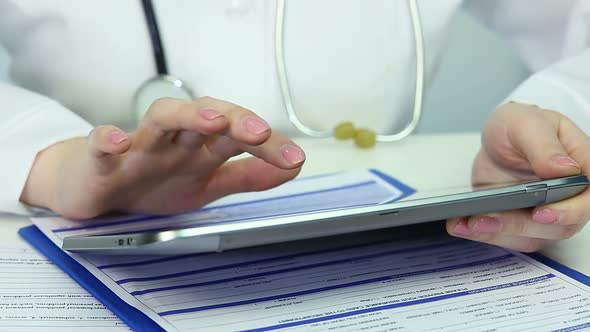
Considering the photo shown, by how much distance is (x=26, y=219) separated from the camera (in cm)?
56

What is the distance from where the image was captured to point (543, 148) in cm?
49

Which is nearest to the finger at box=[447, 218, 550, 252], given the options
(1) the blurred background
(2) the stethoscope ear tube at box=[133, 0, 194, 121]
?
(2) the stethoscope ear tube at box=[133, 0, 194, 121]

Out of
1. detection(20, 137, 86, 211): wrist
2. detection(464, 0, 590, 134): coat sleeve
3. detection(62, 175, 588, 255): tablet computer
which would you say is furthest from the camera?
detection(464, 0, 590, 134): coat sleeve

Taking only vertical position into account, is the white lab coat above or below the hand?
above

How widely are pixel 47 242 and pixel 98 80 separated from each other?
29 cm

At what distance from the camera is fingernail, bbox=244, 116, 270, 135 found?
0.39 metres

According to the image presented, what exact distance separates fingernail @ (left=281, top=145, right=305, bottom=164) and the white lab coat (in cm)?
34

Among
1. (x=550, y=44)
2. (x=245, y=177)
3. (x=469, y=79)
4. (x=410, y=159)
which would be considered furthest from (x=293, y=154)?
(x=469, y=79)

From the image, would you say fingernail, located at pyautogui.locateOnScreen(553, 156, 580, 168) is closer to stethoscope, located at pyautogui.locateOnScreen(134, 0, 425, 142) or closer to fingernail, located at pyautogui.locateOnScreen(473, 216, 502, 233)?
fingernail, located at pyautogui.locateOnScreen(473, 216, 502, 233)

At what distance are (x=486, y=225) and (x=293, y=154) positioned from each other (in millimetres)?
124

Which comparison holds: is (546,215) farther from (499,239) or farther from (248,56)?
(248,56)

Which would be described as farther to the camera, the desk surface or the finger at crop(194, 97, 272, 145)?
the desk surface

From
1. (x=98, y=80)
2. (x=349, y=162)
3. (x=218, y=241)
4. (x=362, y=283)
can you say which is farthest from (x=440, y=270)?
(x=98, y=80)

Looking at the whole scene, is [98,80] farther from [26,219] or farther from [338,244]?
[338,244]
